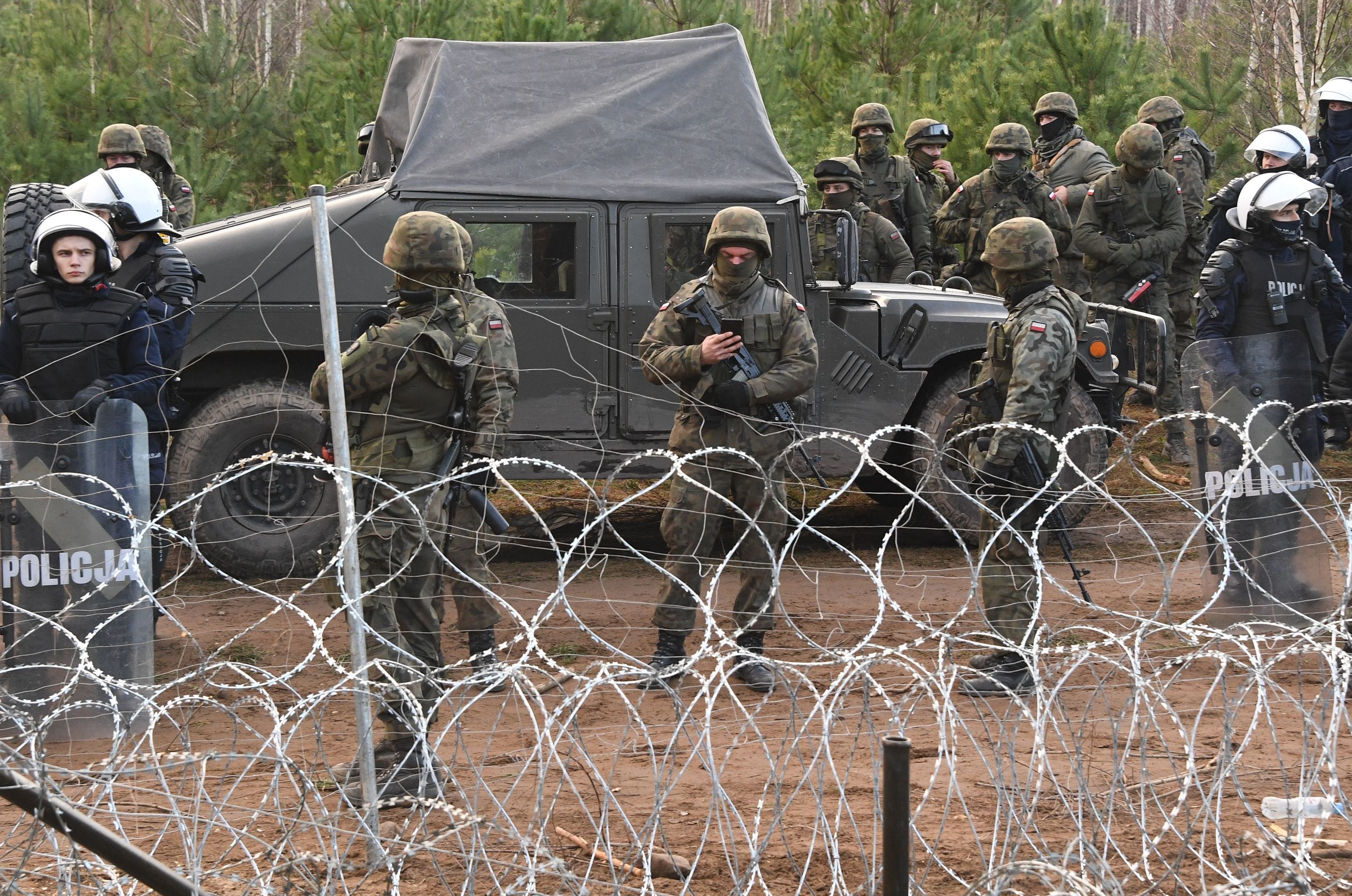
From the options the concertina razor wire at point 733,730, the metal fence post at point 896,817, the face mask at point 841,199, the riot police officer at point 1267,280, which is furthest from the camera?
the face mask at point 841,199

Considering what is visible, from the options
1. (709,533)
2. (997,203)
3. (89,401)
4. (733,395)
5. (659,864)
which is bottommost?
(659,864)

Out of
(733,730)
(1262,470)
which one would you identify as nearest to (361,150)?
(733,730)

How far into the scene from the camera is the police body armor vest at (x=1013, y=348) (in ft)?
17.4

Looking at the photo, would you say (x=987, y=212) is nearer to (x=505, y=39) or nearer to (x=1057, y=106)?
(x=1057, y=106)

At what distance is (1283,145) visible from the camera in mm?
6535

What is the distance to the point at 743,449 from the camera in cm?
538

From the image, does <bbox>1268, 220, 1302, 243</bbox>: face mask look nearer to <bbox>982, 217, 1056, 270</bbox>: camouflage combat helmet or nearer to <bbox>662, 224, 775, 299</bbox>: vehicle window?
<bbox>982, 217, 1056, 270</bbox>: camouflage combat helmet

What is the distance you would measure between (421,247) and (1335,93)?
18.1 ft

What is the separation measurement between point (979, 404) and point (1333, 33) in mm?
8503

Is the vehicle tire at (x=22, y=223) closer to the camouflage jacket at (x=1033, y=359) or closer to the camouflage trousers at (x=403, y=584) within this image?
the camouflage trousers at (x=403, y=584)

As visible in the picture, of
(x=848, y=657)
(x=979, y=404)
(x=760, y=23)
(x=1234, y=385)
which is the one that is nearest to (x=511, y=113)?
(x=979, y=404)

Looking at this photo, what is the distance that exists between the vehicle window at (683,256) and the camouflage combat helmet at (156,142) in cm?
313

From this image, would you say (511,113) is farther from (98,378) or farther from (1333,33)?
(1333,33)

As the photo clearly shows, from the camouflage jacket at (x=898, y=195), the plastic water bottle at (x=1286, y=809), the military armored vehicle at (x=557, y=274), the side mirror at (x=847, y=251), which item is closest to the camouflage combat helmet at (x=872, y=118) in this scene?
the camouflage jacket at (x=898, y=195)
